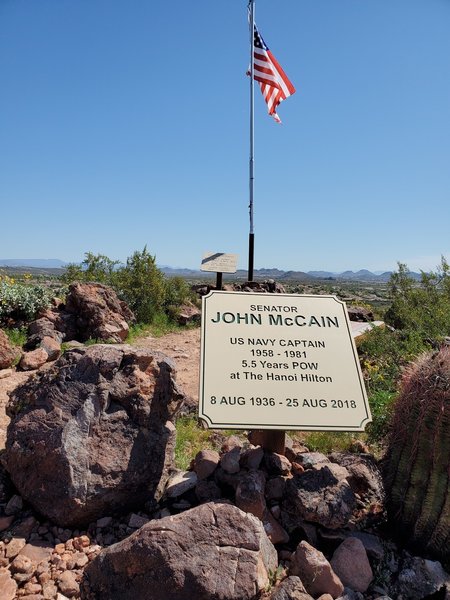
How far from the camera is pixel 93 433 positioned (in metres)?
2.89

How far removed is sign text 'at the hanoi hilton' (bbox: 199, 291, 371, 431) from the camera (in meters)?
2.96

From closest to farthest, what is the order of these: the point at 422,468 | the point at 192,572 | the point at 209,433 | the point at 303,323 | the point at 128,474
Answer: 1. the point at 192,572
2. the point at 422,468
3. the point at 128,474
4. the point at 303,323
5. the point at 209,433

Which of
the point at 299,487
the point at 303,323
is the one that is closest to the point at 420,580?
the point at 299,487

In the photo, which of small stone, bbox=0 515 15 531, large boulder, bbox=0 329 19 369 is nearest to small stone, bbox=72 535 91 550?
small stone, bbox=0 515 15 531

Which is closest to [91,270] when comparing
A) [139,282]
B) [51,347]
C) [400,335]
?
[139,282]

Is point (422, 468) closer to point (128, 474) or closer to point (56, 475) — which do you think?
point (128, 474)

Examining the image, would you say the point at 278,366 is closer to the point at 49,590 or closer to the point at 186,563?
the point at 186,563

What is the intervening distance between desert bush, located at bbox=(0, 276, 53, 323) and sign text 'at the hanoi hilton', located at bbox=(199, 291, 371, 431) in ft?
20.8

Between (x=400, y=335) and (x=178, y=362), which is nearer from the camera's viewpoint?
(x=178, y=362)

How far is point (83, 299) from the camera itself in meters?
8.55

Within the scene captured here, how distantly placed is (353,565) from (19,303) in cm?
804

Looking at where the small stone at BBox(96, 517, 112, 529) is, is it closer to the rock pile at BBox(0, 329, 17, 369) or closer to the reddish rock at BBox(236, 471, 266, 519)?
the reddish rock at BBox(236, 471, 266, 519)

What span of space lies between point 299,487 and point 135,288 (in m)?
9.11

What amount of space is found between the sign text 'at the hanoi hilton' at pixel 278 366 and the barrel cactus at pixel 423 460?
1.16ft
